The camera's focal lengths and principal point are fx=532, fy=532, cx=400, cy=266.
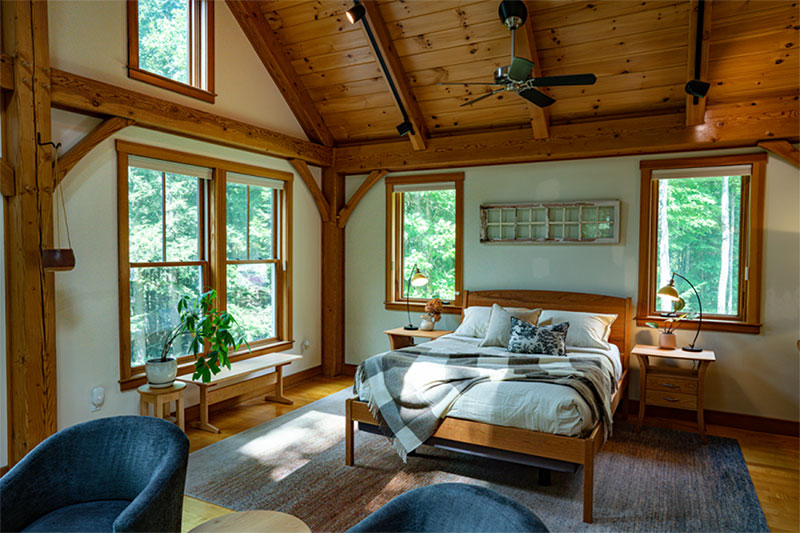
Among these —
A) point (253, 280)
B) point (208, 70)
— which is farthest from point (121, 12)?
point (253, 280)

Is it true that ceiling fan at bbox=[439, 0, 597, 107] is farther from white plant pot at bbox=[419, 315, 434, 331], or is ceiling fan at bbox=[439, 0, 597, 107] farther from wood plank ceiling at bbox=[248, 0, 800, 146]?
white plant pot at bbox=[419, 315, 434, 331]

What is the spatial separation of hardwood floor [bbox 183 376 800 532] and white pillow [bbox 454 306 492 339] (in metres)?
1.53

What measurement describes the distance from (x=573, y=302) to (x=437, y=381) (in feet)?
7.08

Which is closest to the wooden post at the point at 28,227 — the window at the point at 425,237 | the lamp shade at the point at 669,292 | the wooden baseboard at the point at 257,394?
the wooden baseboard at the point at 257,394

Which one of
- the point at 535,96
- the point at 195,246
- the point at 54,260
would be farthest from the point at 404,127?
the point at 54,260

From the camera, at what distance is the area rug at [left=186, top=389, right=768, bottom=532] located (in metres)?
3.05

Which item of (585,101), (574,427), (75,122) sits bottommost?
(574,427)

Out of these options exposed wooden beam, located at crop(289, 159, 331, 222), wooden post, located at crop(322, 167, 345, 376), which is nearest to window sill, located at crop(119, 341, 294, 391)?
wooden post, located at crop(322, 167, 345, 376)

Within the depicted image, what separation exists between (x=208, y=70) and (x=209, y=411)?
122 inches

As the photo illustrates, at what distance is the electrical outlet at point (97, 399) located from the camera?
3922mm

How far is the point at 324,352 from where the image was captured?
6398 mm

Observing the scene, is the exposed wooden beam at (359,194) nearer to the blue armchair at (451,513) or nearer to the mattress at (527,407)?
the mattress at (527,407)

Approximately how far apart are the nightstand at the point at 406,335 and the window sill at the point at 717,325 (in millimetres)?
1945

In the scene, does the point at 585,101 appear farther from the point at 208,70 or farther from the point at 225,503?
the point at 225,503
